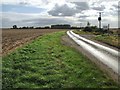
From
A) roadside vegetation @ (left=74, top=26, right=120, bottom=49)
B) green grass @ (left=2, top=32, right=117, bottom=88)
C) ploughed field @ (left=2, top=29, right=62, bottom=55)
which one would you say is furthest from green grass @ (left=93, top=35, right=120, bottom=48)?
green grass @ (left=2, top=32, right=117, bottom=88)

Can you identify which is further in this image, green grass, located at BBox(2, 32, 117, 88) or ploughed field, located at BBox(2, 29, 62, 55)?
ploughed field, located at BBox(2, 29, 62, 55)

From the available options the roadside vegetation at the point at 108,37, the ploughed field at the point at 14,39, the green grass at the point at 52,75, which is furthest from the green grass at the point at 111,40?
the green grass at the point at 52,75

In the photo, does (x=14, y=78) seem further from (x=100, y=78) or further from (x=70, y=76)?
(x=100, y=78)

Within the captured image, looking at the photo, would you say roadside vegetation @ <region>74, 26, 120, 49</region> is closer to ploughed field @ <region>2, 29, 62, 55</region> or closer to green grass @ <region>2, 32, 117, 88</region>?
ploughed field @ <region>2, 29, 62, 55</region>

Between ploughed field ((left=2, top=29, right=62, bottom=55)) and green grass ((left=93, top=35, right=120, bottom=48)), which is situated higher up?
green grass ((left=93, top=35, right=120, bottom=48))

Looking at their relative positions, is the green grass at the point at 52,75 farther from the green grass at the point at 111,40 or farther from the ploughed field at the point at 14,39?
the green grass at the point at 111,40

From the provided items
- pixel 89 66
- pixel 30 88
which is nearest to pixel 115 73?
pixel 89 66

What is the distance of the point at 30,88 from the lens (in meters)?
9.48

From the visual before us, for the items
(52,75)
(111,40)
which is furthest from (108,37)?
(52,75)

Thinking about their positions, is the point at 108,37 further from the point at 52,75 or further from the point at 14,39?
the point at 52,75

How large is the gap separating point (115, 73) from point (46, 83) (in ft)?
9.37

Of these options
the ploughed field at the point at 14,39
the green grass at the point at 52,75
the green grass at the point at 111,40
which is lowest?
the ploughed field at the point at 14,39

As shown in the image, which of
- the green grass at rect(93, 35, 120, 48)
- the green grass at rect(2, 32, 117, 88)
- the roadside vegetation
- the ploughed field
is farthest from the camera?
Result: the roadside vegetation

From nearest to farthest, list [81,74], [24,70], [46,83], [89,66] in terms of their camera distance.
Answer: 1. [46,83]
2. [81,74]
3. [24,70]
4. [89,66]
